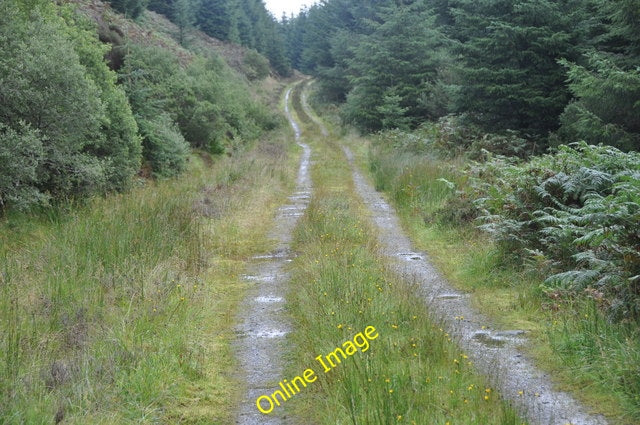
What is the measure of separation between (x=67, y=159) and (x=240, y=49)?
56.5 metres

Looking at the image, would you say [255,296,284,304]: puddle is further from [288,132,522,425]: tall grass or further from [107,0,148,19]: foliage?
[107,0,148,19]: foliage

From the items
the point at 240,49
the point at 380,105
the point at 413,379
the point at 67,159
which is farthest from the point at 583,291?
the point at 240,49

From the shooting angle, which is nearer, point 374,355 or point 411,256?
point 374,355

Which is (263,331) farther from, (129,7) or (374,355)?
(129,7)

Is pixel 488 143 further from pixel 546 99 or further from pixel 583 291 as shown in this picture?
pixel 583 291

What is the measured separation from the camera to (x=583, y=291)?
571cm

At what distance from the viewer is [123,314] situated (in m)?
5.85

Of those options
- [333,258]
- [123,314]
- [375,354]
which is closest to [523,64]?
[333,258]

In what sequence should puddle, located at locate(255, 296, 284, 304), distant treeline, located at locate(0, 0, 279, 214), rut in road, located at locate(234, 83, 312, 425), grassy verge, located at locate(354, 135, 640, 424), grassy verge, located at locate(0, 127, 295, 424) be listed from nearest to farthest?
grassy verge, located at locate(0, 127, 295, 424)
grassy verge, located at locate(354, 135, 640, 424)
rut in road, located at locate(234, 83, 312, 425)
puddle, located at locate(255, 296, 284, 304)
distant treeline, located at locate(0, 0, 279, 214)

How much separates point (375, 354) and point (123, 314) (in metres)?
2.83

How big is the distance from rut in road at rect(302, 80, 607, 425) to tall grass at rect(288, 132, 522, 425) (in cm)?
23

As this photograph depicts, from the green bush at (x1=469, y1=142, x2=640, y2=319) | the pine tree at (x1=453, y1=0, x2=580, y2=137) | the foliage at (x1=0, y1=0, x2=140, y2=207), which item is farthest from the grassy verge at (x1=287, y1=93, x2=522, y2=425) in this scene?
the pine tree at (x1=453, y1=0, x2=580, y2=137)

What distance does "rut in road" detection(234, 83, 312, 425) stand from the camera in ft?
15.1

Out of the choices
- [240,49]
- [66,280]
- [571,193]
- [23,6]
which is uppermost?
[240,49]
